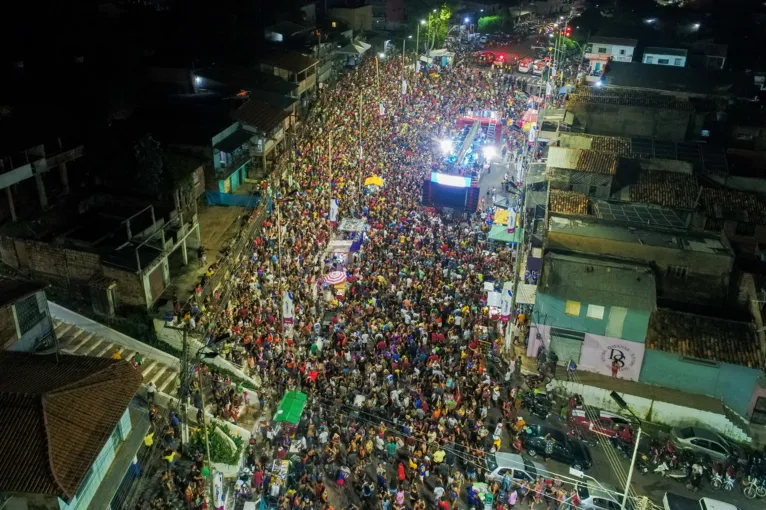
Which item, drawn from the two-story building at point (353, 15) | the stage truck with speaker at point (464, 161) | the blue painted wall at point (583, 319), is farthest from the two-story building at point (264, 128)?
the two-story building at point (353, 15)

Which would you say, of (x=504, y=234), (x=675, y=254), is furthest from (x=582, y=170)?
(x=675, y=254)

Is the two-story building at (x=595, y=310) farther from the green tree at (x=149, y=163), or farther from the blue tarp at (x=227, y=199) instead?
the green tree at (x=149, y=163)

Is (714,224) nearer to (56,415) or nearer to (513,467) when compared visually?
(513,467)

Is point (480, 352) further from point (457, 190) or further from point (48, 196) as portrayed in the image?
point (48, 196)

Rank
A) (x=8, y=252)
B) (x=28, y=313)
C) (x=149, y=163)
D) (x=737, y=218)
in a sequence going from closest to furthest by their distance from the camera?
(x=28, y=313) < (x=8, y=252) < (x=149, y=163) < (x=737, y=218)

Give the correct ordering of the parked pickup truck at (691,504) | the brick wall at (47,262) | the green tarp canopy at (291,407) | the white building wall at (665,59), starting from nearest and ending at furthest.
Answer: the parked pickup truck at (691,504)
the green tarp canopy at (291,407)
the brick wall at (47,262)
the white building wall at (665,59)

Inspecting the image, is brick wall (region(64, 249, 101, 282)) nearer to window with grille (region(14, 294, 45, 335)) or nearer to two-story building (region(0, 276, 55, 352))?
two-story building (region(0, 276, 55, 352))

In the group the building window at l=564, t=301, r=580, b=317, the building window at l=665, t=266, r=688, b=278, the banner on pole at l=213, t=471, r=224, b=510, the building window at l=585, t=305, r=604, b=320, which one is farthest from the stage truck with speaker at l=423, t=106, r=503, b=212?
the banner on pole at l=213, t=471, r=224, b=510

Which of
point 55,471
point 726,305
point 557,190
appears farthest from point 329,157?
point 55,471
